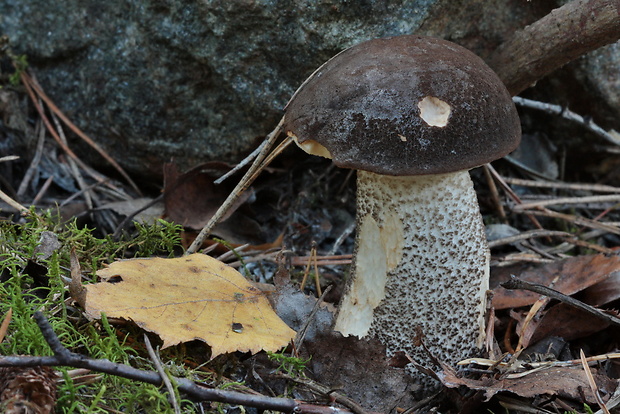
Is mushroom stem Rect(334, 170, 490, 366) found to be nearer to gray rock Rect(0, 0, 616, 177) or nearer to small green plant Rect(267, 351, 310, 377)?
small green plant Rect(267, 351, 310, 377)

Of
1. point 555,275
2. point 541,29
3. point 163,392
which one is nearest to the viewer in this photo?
point 163,392

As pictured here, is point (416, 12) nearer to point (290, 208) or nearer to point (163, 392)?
point (290, 208)

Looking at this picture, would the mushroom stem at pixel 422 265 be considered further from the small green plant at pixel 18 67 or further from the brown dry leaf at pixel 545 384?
the small green plant at pixel 18 67

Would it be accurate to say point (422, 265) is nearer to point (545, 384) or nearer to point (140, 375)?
point (545, 384)

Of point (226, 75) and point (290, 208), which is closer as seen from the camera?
point (226, 75)

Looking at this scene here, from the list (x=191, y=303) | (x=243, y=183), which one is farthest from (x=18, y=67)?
(x=191, y=303)

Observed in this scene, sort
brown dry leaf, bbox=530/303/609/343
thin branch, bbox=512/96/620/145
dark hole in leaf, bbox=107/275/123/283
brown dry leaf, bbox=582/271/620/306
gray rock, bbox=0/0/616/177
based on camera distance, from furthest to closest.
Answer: thin branch, bbox=512/96/620/145 < gray rock, bbox=0/0/616/177 < brown dry leaf, bbox=582/271/620/306 < brown dry leaf, bbox=530/303/609/343 < dark hole in leaf, bbox=107/275/123/283

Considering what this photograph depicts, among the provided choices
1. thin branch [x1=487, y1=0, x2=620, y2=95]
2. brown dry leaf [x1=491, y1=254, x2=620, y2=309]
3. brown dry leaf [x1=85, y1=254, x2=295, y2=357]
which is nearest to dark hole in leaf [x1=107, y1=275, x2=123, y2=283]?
brown dry leaf [x1=85, y1=254, x2=295, y2=357]

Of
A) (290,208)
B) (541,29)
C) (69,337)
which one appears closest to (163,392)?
(69,337)
